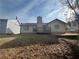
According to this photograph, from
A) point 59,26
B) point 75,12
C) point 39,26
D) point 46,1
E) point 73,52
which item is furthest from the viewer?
point 39,26

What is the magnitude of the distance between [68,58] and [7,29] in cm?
3116

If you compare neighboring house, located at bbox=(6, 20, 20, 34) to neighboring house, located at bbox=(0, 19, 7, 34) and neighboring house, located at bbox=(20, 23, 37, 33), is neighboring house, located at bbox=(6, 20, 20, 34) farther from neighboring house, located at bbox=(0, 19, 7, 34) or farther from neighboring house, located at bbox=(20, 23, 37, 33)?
neighboring house, located at bbox=(20, 23, 37, 33)

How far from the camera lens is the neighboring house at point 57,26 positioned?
3219cm

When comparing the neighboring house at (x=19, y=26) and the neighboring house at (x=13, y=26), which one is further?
the neighboring house at (x=13, y=26)

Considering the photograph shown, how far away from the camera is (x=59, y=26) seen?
107 ft

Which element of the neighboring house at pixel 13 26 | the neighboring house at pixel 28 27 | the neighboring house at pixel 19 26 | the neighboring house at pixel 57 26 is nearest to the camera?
the neighboring house at pixel 57 26

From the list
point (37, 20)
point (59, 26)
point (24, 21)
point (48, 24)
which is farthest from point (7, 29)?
point (59, 26)

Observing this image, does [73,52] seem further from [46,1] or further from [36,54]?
[46,1]

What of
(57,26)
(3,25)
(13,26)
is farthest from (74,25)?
(3,25)

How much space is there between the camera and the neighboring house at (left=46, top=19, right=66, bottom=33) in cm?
3219

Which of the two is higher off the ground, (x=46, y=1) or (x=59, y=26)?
(x=46, y=1)

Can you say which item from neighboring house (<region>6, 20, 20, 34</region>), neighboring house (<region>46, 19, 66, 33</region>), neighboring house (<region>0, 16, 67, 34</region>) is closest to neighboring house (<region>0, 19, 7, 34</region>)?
neighboring house (<region>0, 16, 67, 34</region>)

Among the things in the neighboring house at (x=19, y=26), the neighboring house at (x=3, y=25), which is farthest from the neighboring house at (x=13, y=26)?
the neighboring house at (x=3, y=25)

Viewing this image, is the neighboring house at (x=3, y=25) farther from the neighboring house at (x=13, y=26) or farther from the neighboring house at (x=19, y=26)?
the neighboring house at (x=13, y=26)
